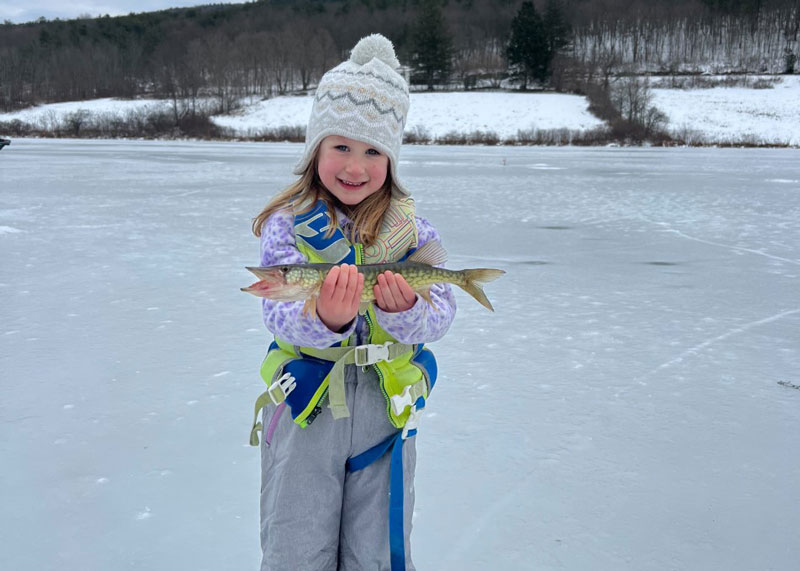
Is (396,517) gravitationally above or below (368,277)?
below

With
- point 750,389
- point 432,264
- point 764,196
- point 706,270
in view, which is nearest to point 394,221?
point 432,264

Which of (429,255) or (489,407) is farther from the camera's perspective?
(489,407)

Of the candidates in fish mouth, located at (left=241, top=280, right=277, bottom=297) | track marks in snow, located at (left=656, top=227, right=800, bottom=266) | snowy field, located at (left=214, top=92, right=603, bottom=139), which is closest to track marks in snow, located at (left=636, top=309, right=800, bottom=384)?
track marks in snow, located at (left=656, top=227, right=800, bottom=266)

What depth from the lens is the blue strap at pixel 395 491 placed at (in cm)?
158

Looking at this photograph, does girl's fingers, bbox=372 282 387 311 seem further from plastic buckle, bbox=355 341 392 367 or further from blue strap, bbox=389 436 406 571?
blue strap, bbox=389 436 406 571

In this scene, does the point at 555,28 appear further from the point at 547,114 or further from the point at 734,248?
the point at 734,248

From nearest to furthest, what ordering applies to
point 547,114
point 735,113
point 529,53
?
point 735,113 → point 547,114 → point 529,53

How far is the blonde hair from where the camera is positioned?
1.68 meters

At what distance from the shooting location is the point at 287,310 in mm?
1507

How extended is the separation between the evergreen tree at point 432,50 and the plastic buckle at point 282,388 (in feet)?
195

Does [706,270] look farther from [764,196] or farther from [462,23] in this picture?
[462,23]

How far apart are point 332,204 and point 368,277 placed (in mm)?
359

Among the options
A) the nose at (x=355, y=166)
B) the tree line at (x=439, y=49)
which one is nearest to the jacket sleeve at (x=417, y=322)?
the nose at (x=355, y=166)

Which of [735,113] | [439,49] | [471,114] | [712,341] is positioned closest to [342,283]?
[712,341]
